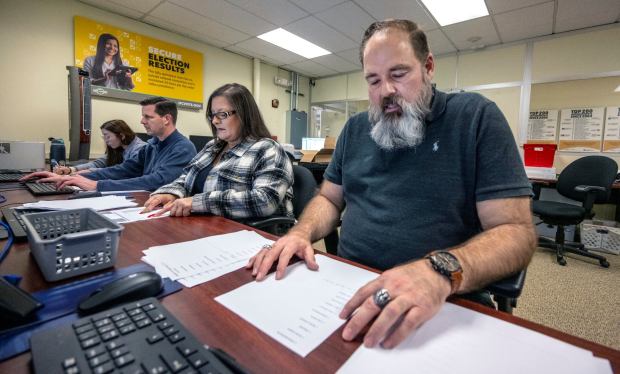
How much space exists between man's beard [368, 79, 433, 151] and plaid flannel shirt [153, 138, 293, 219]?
0.53 metres

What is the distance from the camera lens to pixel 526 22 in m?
3.72

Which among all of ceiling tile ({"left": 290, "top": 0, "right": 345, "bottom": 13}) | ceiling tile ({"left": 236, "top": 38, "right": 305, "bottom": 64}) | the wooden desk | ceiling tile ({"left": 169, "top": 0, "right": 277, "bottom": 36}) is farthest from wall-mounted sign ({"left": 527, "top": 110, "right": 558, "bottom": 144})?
the wooden desk

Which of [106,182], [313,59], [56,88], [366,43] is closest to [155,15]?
[56,88]

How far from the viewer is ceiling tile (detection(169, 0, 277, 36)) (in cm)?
345

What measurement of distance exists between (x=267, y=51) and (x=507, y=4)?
336cm

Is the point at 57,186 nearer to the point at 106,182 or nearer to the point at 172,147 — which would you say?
the point at 106,182

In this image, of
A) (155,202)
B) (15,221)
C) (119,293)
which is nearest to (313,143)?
(155,202)

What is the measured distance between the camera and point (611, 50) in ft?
12.3

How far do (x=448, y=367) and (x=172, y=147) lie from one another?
214 cm

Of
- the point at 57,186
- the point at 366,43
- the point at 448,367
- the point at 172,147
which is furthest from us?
the point at 172,147

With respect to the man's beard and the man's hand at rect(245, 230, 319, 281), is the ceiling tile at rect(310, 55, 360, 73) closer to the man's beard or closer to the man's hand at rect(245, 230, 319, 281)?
the man's beard

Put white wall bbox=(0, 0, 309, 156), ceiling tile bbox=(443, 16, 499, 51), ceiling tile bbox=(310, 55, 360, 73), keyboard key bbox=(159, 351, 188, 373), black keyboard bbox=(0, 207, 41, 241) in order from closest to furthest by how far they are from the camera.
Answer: keyboard key bbox=(159, 351, 188, 373) < black keyboard bbox=(0, 207, 41, 241) < white wall bbox=(0, 0, 309, 156) < ceiling tile bbox=(443, 16, 499, 51) < ceiling tile bbox=(310, 55, 360, 73)

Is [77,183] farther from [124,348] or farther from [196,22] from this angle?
[196,22]

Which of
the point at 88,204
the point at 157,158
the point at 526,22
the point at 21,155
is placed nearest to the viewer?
the point at 88,204
